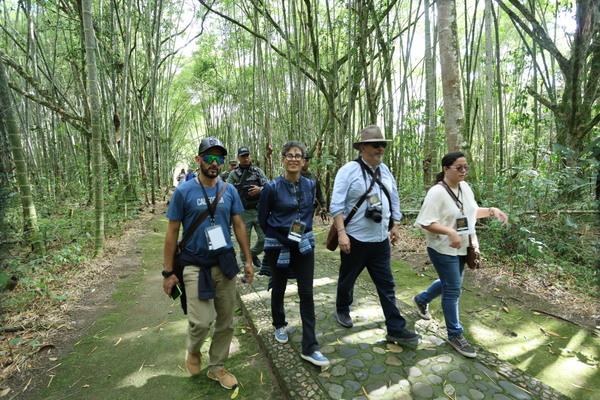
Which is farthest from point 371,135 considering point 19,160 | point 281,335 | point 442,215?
point 19,160

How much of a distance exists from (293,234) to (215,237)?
53 centimetres

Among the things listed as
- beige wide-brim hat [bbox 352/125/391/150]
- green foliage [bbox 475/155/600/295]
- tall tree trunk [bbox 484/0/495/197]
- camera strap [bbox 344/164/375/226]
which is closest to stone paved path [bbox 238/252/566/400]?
camera strap [bbox 344/164/375/226]

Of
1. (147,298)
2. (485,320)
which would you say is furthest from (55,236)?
(485,320)

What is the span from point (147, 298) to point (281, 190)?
246cm

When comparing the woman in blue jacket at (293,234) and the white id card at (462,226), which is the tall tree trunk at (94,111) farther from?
the white id card at (462,226)

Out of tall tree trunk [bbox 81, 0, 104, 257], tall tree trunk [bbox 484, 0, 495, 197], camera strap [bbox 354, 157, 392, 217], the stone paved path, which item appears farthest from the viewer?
tall tree trunk [bbox 484, 0, 495, 197]

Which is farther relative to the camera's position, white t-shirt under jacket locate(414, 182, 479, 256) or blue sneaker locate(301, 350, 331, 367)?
white t-shirt under jacket locate(414, 182, 479, 256)

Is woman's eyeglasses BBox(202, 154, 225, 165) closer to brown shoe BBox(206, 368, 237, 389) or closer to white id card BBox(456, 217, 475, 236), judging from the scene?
brown shoe BBox(206, 368, 237, 389)

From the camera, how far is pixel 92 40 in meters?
4.24

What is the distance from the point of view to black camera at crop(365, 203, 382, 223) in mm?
2240

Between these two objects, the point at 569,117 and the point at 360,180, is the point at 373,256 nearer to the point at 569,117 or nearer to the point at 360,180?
the point at 360,180

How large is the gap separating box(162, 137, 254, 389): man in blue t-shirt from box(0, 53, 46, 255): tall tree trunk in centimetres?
255

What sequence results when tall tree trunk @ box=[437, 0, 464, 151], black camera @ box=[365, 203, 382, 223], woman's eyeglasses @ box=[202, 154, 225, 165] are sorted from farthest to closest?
tall tree trunk @ box=[437, 0, 464, 151] → black camera @ box=[365, 203, 382, 223] → woman's eyeglasses @ box=[202, 154, 225, 165]

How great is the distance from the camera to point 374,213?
2.25 meters
